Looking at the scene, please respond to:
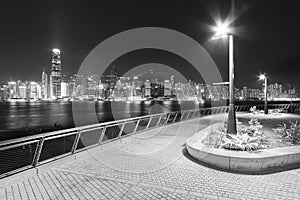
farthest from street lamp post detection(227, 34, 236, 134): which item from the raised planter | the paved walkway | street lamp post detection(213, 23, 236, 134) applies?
the paved walkway

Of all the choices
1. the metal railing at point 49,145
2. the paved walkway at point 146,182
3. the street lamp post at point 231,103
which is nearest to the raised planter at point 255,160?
the paved walkway at point 146,182

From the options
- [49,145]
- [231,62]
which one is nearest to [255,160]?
[231,62]

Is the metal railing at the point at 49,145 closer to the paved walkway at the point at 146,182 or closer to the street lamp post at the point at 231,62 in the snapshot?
the paved walkway at the point at 146,182

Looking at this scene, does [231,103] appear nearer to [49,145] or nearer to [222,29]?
[222,29]

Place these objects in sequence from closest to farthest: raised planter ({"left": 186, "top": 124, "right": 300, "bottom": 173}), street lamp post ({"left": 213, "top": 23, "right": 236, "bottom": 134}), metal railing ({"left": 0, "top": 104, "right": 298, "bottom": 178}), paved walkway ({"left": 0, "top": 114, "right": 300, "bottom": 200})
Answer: paved walkway ({"left": 0, "top": 114, "right": 300, "bottom": 200}), raised planter ({"left": 186, "top": 124, "right": 300, "bottom": 173}), metal railing ({"left": 0, "top": 104, "right": 298, "bottom": 178}), street lamp post ({"left": 213, "top": 23, "right": 236, "bottom": 134})

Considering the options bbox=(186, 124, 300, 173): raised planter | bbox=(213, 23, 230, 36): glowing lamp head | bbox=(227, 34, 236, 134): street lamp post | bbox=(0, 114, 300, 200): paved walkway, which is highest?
bbox=(213, 23, 230, 36): glowing lamp head

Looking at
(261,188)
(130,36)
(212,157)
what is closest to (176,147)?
(212,157)

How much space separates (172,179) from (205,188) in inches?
32.9

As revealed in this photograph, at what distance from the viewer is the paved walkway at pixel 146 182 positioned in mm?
4273

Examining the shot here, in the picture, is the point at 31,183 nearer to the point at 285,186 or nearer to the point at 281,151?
the point at 285,186

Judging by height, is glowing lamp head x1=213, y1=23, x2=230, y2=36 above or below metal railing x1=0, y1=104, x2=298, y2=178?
above

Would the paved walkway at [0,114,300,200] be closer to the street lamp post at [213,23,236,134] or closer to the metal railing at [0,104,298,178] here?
the metal railing at [0,104,298,178]

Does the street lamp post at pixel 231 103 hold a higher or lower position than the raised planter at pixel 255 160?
higher

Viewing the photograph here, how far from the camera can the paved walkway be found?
427cm
